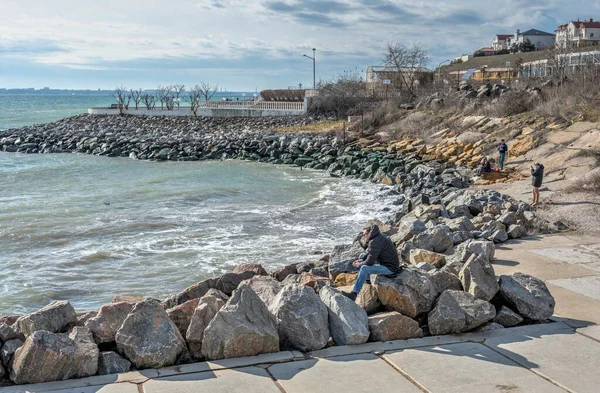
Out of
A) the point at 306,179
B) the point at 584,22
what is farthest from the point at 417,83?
the point at 584,22

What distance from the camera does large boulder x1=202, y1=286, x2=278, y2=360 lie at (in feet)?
22.3

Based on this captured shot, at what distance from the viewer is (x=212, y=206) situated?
72.4 ft

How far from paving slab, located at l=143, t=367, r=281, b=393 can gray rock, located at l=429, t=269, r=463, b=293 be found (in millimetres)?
2994

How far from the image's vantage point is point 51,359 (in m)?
6.17

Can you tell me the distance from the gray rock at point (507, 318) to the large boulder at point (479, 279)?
25cm

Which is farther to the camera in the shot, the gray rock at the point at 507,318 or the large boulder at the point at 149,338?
the gray rock at the point at 507,318

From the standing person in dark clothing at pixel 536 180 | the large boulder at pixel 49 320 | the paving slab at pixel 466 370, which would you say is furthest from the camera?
the standing person in dark clothing at pixel 536 180

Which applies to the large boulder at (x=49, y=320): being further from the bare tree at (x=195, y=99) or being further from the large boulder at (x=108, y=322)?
the bare tree at (x=195, y=99)

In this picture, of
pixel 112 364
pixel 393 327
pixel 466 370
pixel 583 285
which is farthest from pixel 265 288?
pixel 583 285

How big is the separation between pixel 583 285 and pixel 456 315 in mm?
3676

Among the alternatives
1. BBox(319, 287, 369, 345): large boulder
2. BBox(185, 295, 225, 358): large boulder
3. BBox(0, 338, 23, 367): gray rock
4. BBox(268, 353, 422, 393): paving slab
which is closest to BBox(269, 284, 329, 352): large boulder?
BBox(319, 287, 369, 345): large boulder

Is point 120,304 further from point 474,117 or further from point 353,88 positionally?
point 353,88

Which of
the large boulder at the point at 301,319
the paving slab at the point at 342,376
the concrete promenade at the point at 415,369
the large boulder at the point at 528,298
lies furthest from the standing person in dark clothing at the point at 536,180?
the paving slab at the point at 342,376

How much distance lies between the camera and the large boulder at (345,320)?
7.26 meters
